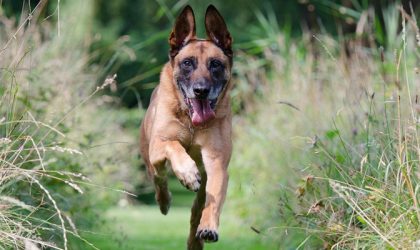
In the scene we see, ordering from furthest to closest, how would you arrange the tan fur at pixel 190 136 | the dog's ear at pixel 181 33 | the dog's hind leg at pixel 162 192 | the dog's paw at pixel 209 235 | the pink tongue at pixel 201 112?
the dog's hind leg at pixel 162 192 → the dog's ear at pixel 181 33 → the pink tongue at pixel 201 112 → the tan fur at pixel 190 136 → the dog's paw at pixel 209 235

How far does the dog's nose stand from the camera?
7.41 metres

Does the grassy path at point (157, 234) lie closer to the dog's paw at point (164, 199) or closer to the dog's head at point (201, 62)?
the dog's paw at point (164, 199)

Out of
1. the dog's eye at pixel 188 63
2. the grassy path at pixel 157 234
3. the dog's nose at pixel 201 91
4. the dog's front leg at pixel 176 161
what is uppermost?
the dog's eye at pixel 188 63

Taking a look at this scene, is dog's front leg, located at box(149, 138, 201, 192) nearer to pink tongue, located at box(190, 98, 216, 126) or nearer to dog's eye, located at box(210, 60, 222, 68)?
pink tongue, located at box(190, 98, 216, 126)

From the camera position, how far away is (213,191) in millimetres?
6992

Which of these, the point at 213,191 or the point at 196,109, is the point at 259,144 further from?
the point at 213,191

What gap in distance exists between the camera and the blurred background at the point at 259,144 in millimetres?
5906

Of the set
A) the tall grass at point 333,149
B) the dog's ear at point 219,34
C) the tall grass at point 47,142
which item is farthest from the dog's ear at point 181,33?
the tall grass at point 333,149

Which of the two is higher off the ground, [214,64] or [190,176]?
[214,64]

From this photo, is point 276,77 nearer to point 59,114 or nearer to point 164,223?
point 164,223

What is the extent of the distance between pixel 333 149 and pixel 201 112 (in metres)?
1.71

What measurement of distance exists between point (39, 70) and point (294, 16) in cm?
2319

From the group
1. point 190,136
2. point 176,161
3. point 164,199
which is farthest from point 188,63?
point 164,199

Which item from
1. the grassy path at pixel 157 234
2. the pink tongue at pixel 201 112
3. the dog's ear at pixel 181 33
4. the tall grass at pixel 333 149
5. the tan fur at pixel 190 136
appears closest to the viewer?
the tall grass at pixel 333 149
